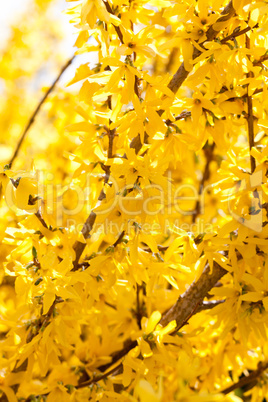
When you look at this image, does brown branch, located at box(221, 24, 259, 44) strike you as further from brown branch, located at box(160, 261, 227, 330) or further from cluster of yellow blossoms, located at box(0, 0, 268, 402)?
brown branch, located at box(160, 261, 227, 330)

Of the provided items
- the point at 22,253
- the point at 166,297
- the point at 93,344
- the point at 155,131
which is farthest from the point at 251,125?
the point at 93,344

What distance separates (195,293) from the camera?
1402 mm

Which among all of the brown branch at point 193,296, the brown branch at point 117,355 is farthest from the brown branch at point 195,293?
the brown branch at point 117,355

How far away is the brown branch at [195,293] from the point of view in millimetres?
1373

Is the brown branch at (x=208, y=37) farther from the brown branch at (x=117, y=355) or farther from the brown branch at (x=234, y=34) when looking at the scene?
the brown branch at (x=117, y=355)

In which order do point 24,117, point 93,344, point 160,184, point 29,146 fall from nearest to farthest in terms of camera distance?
Result: point 160,184
point 93,344
point 29,146
point 24,117

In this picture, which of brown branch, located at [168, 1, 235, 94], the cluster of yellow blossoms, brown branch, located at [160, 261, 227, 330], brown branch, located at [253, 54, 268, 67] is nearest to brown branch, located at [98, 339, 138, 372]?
the cluster of yellow blossoms

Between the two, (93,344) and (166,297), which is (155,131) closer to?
(166,297)

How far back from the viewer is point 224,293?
4.17 feet

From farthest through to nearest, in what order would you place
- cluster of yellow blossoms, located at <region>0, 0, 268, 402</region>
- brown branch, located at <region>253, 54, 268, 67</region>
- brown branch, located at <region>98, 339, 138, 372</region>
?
brown branch, located at <region>98, 339, 138, 372</region> < brown branch, located at <region>253, 54, 268, 67</region> < cluster of yellow blossoms, located at <region>0, 0, 268, 402</region>

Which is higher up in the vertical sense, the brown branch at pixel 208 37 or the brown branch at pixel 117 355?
the brown branch at pixel 208 37

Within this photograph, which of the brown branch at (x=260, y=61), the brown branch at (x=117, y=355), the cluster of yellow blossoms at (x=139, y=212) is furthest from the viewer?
the brown branch at (x=117, y=355)

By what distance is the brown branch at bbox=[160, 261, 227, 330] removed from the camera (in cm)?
137

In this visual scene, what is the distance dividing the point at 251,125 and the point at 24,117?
251cm
